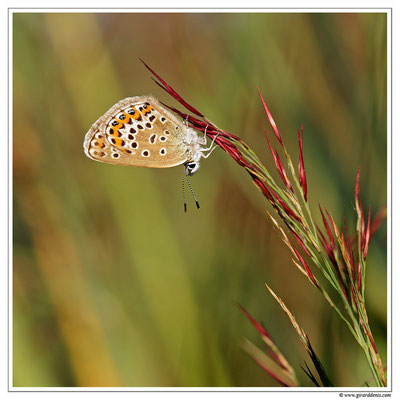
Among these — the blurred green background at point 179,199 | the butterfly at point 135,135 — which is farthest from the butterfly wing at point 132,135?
the blurred green background at point 179,199

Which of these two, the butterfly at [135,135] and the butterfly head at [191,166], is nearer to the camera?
the butterfly at [135,135]

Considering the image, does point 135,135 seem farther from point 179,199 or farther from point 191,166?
point 179,199

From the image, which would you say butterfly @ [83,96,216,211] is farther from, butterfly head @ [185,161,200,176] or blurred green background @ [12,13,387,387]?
blurred green background @ [12,13,387,387]

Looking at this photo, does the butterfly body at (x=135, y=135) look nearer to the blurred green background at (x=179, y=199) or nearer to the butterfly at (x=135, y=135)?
the butterfly at (x=135, y=135)

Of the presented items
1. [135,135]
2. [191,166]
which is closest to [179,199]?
[191,166]

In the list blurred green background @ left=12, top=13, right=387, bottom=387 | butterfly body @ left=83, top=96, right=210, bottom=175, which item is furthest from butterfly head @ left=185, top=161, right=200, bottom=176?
blurred green background @ left=12, top=13, right=387, bottom=387

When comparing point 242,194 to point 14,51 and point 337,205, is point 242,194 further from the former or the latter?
point 14,51
